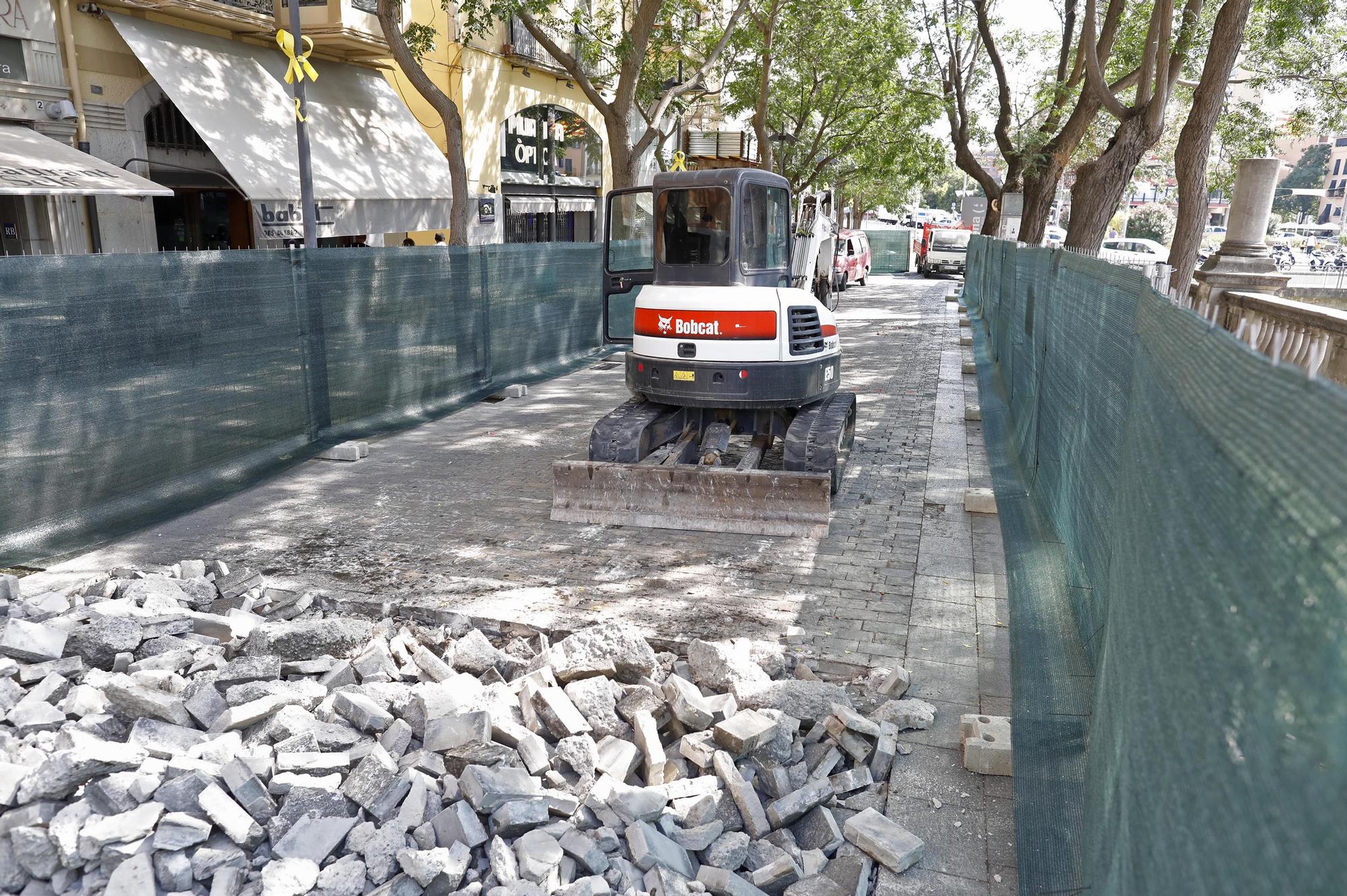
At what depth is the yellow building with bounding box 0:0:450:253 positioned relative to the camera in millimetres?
13438

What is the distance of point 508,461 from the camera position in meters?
9.73

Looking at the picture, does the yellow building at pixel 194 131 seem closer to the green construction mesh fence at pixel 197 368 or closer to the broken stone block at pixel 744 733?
the green construction mesh fence at pixel 197 368

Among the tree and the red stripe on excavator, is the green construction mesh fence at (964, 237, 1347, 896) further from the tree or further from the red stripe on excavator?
the tree

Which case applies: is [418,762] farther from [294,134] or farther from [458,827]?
[294,134]

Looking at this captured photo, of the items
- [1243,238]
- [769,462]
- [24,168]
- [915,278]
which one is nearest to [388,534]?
[769,462]

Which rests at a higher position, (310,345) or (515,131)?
(515,131)

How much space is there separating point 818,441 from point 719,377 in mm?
956

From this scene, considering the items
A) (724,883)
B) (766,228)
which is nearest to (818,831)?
(724,883)

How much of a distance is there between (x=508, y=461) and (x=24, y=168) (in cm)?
760

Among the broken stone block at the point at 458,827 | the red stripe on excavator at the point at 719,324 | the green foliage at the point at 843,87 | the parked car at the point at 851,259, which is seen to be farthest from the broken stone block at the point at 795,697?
the parked car at the point at 851,259

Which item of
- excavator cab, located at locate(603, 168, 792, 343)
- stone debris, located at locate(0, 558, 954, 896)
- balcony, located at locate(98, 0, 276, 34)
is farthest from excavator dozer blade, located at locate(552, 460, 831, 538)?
balcony, located at locate(98, 0, 276, 34)

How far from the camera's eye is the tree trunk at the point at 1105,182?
50.9 feet

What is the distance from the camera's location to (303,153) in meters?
11.7

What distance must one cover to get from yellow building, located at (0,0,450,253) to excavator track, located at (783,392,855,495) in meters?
7.40
